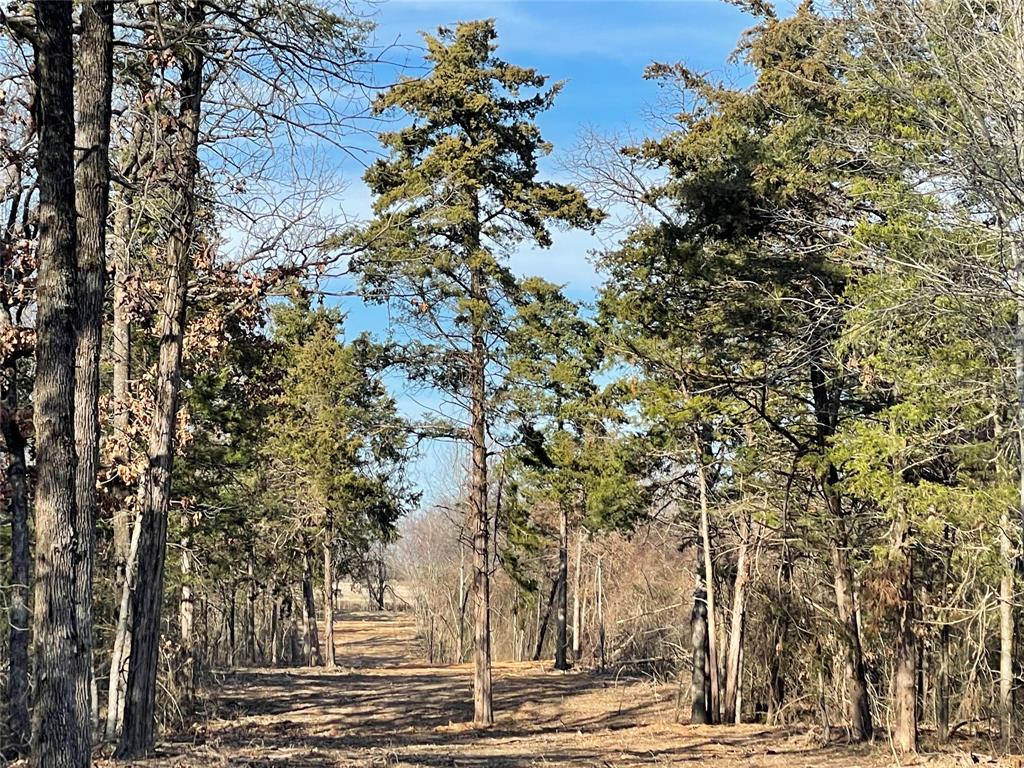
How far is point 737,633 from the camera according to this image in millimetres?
19375

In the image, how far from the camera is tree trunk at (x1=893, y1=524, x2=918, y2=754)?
14.5 meters

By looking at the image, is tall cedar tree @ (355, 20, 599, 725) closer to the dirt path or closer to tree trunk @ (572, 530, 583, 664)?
the dirt path

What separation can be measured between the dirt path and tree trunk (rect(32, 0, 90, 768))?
3.46 metres

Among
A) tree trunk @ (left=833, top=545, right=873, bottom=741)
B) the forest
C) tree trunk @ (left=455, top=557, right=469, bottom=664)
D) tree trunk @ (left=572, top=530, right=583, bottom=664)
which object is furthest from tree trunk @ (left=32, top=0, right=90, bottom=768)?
tree trunk @ (left=455, top=557, right=469, bottom=664)

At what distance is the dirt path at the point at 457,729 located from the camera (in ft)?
42.3

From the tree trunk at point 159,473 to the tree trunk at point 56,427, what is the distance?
2946 mm

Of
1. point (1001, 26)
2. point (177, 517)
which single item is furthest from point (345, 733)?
point (1001, 26)

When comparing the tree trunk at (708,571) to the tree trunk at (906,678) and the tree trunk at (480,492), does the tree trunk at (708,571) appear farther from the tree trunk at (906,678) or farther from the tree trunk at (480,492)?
the tree trunk at (906,678)

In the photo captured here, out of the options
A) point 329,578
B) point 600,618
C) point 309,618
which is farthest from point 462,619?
point 600,618

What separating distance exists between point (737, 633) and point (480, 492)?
18.7 feet

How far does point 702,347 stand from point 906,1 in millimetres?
7181

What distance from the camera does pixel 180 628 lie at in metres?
22.4

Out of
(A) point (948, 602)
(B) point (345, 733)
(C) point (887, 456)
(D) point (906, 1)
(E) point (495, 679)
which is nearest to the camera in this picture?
(D) point (906, 1)

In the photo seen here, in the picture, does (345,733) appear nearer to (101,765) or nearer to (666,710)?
(666,710)
